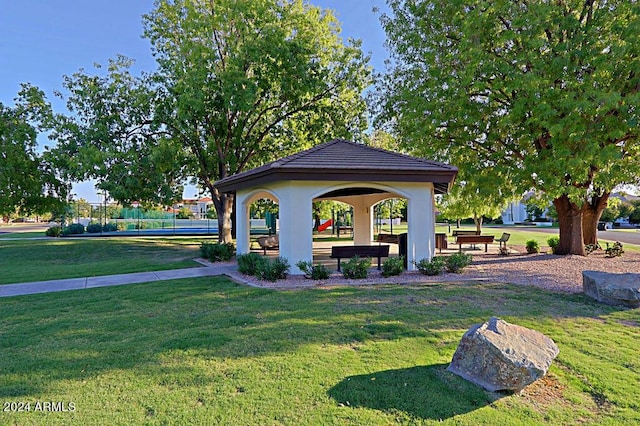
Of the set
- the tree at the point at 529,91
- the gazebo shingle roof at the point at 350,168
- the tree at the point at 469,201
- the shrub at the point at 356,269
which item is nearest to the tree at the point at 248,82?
the tree at the point at 529,91

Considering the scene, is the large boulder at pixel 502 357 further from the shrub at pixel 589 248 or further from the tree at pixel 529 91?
the shrub at pixel 589 248

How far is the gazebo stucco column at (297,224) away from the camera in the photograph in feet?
36.2

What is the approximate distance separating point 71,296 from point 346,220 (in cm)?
3426

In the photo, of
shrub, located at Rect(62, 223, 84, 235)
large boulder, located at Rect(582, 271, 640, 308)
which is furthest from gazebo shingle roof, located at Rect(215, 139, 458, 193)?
shrub, located at Rect(62, 223, 84, 235)

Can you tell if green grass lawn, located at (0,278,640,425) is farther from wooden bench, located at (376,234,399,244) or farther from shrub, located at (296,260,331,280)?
wooden bench, located at (376,234,399,244)

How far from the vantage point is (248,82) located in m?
17.8

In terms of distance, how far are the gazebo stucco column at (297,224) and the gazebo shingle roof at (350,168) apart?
0.49 m

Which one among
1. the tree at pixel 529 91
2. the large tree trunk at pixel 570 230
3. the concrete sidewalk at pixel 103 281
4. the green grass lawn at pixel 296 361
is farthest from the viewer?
the large tree trunk at pixel 570 230

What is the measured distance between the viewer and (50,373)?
4535 mm

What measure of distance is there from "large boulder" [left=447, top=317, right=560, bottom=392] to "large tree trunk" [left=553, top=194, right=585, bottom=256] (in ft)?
44.6

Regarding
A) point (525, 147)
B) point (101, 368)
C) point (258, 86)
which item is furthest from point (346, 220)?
point (101, 368)

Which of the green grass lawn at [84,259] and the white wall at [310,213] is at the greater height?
the white wall at [310,213]

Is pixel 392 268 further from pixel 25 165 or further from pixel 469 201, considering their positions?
pixel 25 165

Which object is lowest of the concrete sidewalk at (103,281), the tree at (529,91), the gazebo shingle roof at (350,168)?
the concrete sidewalk at (103,281)
